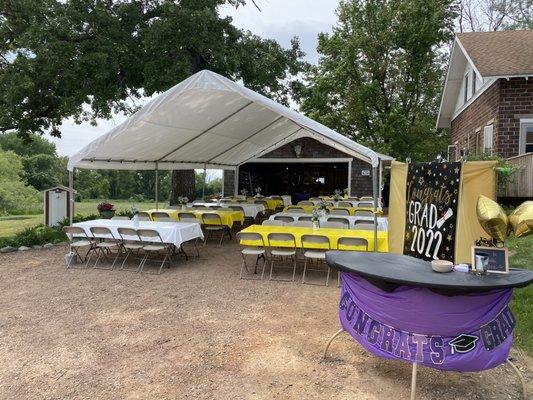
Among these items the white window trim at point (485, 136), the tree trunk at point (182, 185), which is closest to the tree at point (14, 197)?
the tree trunk at point (182, 185)

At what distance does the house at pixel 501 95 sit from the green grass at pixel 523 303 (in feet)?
9.90

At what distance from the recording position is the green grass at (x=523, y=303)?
4.08 meters

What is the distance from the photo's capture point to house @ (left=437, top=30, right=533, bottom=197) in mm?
10125

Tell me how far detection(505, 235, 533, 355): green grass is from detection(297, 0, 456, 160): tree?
13170mm

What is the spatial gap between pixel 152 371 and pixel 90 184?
130ft

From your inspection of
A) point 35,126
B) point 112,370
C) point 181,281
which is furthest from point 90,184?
point 112,370

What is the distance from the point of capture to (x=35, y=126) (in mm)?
12164

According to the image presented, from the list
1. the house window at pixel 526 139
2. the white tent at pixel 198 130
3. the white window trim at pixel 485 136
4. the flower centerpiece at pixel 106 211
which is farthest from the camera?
the flower centerpiece at pixel 106 211

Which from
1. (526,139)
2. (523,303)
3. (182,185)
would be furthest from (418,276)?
(182,185)

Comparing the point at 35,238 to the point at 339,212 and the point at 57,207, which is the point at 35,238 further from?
the point at 339,212

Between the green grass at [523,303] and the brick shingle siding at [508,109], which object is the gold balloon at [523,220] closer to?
the green grass at [523,303]

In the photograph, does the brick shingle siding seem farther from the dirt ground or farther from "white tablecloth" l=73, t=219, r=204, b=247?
"white tablecloth" l=73, t=219, r=204, b=247

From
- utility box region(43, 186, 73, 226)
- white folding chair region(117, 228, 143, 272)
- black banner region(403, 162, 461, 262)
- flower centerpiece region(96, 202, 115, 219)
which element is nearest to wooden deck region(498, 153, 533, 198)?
black banner region(403, 162, 461, 262)

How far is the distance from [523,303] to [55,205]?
1089 cm
